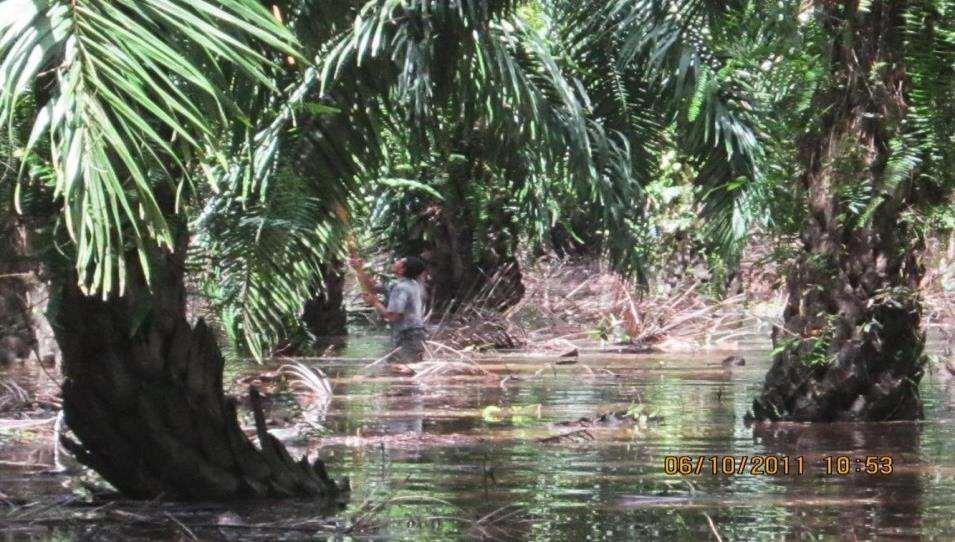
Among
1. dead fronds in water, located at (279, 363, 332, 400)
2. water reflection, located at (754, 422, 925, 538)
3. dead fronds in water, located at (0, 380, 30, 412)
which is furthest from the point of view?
dead fronds in water, located at (279, 363, 332, 400)

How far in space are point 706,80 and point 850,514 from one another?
180 inches

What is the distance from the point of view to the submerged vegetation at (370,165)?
291 cm

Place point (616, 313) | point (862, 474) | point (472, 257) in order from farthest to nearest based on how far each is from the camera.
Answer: point (472, 257)
point (616, 313)
point (862, 474)

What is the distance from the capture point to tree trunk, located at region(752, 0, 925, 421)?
741cm

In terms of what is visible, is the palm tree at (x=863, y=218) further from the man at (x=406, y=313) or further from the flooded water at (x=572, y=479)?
the man at (x=406, y=313)

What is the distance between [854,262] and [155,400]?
4247 millimetres

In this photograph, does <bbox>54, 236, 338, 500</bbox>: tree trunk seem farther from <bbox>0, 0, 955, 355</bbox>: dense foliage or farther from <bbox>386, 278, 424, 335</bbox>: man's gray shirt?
<bbox>386, 278, 424, 335</bbox>: man's gray shirt

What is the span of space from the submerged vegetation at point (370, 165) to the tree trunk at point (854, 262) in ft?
0.04

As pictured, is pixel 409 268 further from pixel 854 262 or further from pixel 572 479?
pixel 572 479

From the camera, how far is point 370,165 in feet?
21.9

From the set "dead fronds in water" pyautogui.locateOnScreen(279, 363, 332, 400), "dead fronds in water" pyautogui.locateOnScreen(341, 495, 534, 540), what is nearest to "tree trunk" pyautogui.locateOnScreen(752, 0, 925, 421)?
"dead fronds in water" pyautogui.locateOnScreen(341, 495, 534, 540)

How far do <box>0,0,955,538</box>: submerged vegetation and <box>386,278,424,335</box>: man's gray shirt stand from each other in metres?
0.37

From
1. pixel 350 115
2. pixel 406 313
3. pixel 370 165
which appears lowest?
pixel 406 313
